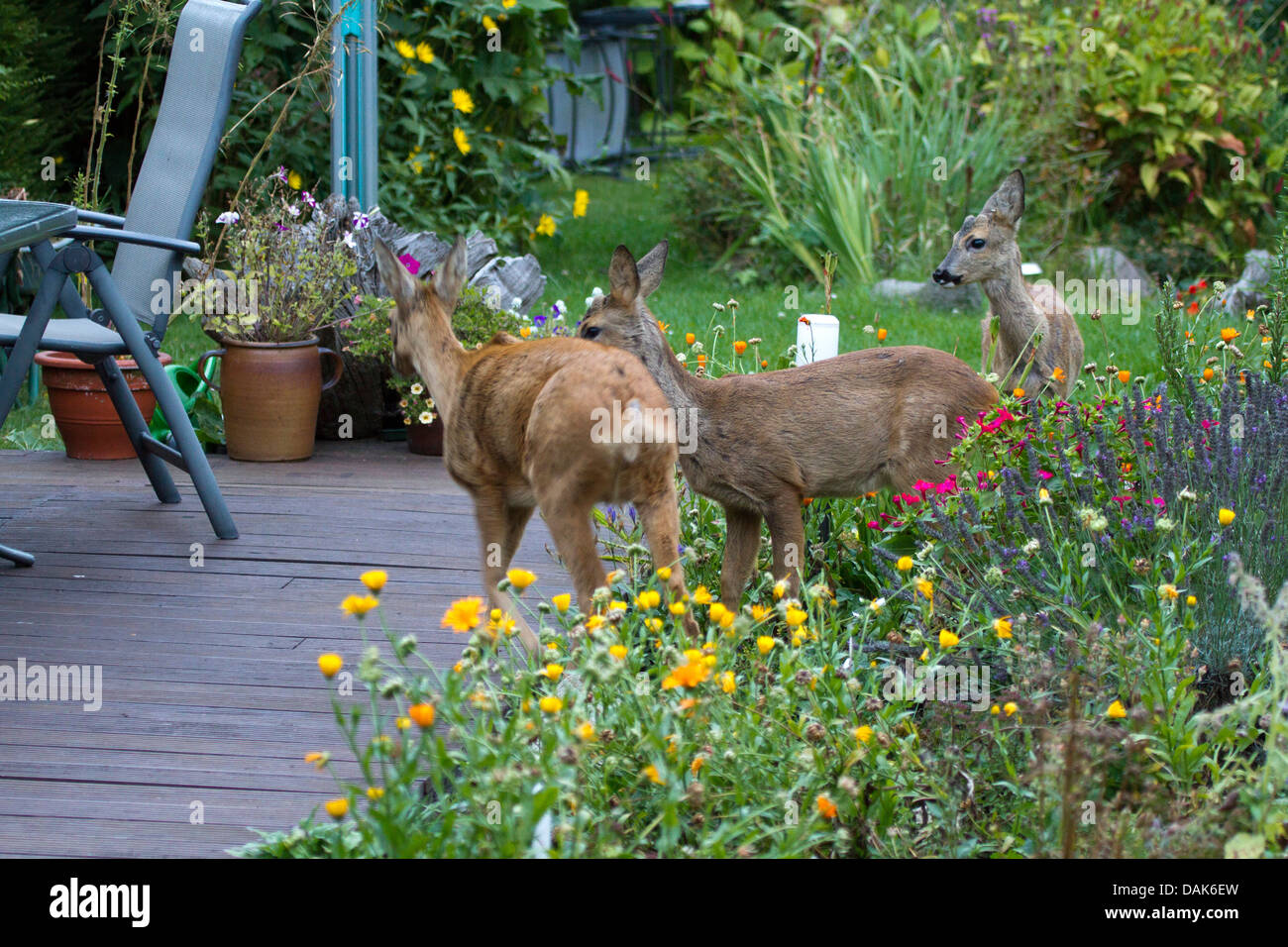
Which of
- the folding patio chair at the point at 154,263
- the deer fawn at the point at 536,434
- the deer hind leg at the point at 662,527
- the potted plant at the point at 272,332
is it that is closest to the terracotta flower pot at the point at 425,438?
the potted plant at the point at 272,332

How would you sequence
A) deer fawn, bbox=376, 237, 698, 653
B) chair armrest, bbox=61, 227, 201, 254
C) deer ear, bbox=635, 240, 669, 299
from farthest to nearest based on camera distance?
chair armrest, bbox=61, 227, 201, 254 < deer ear, bbox=635, 240, 669, 299 < deer fawn, bbox=376, 237, 698, 653

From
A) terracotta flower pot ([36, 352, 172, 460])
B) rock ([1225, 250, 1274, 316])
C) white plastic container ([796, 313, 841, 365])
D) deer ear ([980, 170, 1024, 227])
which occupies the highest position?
deer ear ([980, 170, 1024, 227])

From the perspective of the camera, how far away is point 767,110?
472 inches

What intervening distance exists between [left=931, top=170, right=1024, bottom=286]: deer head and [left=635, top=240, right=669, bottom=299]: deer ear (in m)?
1.65

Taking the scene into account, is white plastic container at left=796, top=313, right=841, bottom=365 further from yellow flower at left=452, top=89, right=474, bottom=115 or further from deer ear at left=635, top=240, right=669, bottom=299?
yellow flower at left=452, top=89, right=474, bottom=115

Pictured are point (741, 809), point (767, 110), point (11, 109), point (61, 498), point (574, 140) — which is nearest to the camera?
point (741, 809)

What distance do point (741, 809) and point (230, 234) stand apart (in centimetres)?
531

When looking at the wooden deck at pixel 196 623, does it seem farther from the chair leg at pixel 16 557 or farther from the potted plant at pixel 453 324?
the potted plant at pixel 453 324

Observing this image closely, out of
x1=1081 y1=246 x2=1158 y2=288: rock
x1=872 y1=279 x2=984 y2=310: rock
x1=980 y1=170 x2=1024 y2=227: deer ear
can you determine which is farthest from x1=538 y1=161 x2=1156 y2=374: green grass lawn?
x1=1081 y1=246 x2=1158 y2=288: rock

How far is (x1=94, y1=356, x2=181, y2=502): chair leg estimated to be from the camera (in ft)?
19.4

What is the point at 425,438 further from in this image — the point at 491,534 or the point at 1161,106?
the point at 1161,106

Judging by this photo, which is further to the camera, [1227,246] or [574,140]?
[574,140]

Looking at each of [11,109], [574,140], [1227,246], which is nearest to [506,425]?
[11,109]

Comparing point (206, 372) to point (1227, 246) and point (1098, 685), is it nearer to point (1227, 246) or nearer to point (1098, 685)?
point (1098, 685)
